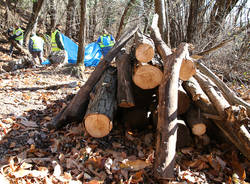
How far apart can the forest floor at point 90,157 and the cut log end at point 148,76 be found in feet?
2.51

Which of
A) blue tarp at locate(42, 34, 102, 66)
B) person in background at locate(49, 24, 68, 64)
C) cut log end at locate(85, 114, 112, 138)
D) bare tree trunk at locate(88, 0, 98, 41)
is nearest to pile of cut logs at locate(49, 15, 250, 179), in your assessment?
cut log end at locate(85, 114, 112, 138)

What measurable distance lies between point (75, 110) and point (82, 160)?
992 mm

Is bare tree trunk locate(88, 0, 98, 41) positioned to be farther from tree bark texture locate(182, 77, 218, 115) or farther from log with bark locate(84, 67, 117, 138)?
tree bark texture locate(182, 77, 218, 115)

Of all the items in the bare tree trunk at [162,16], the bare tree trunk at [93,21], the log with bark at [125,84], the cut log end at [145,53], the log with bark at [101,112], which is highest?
the bare tree trunk at [93,21]

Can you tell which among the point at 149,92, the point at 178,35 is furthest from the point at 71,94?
the point at 178,35

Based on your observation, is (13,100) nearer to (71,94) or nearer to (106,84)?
(71,94)

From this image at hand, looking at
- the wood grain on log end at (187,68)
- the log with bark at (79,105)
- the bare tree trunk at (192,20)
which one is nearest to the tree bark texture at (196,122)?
the wood grain on log end at (187,68)

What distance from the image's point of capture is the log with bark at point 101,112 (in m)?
2.49

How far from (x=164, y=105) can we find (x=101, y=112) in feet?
2.72

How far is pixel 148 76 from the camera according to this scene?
273 cm

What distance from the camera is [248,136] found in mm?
2318

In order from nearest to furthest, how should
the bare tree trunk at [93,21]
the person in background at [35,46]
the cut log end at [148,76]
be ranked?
1. the cut log end at [148,76]
2. the person in background at [35,46]
3. the bare tree trunk at [93,21]

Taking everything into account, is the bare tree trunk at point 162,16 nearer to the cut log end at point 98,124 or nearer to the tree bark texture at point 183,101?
the tree bark texture at point 183,101

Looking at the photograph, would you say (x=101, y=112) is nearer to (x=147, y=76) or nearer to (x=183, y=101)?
(x=147, y=76)
